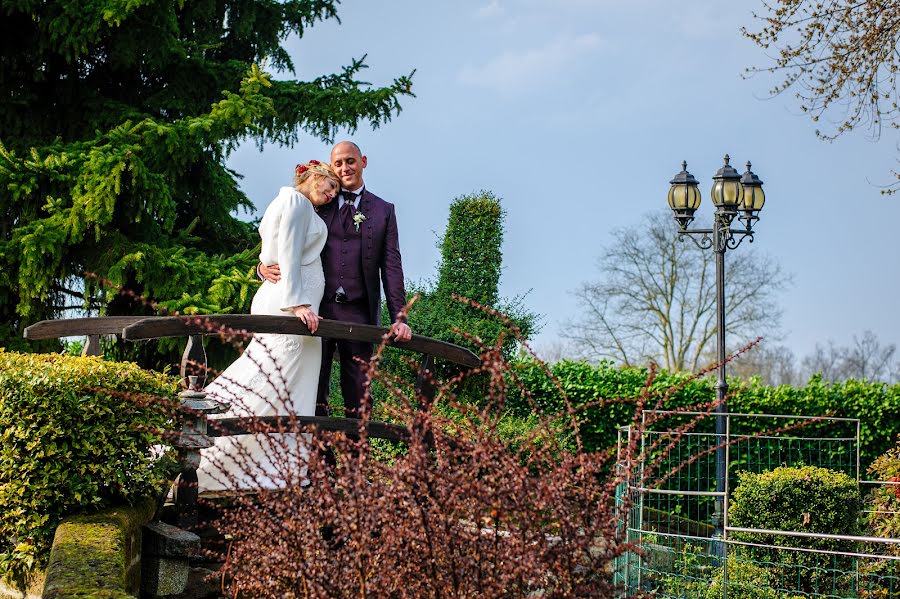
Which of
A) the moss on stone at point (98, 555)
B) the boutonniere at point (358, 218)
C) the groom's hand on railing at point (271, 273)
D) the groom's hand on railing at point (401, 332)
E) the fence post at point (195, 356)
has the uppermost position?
the boutonniere at point (358, 218)

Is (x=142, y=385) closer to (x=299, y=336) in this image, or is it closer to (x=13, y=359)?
(x=13, y=359)

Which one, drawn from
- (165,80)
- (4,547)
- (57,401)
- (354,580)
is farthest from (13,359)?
(165,80)

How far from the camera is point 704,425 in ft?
45.0

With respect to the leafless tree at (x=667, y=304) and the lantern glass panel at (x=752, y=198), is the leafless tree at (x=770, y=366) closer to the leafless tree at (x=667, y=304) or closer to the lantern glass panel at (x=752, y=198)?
the leafless tree at (x=667, y=304)

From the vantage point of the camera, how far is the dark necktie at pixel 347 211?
6449 millimetres

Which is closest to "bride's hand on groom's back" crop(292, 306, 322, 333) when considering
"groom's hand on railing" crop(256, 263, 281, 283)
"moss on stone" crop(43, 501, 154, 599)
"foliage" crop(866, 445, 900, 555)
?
"groom's hand on railing" crop(256, 263, 281, 283)

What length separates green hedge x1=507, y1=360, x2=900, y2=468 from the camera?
13031mm

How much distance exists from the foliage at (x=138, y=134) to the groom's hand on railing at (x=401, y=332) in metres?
3.79

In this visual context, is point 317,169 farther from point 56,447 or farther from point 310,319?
point 56,447

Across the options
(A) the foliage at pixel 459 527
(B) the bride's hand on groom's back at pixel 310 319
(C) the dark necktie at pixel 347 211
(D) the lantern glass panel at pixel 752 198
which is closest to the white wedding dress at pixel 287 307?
(B) the bride's hand on groom's back at pixel 310 319

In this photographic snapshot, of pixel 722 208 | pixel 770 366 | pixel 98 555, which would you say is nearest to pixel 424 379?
pixel 98 555

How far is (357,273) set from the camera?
6.45m

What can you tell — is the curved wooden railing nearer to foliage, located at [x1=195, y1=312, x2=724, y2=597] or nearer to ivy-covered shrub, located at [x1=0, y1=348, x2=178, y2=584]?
ivy-covered shrub, located at [x1=0, y1=348, x2=178, y2=584]

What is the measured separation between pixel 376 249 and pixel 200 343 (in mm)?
1610
